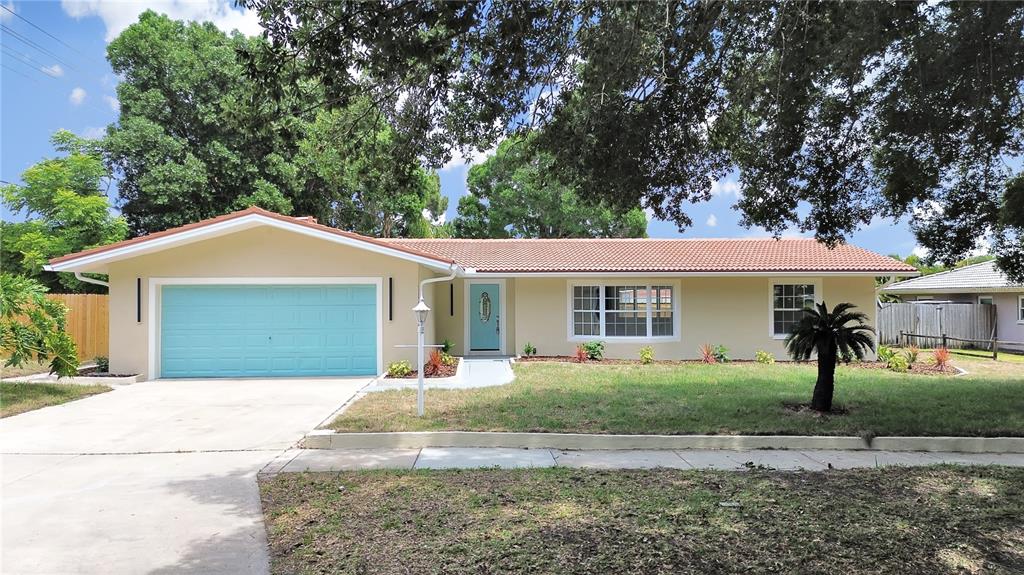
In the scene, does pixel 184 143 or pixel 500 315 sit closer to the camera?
pixel 500 315

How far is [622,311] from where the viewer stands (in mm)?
16438

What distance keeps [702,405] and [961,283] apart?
20492mm

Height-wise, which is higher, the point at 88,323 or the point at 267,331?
the point at 88,323

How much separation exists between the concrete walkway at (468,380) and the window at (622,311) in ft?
9.71

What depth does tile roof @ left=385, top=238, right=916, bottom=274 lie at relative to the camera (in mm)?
15766

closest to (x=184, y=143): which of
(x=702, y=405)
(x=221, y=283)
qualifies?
(x=221, y=283)

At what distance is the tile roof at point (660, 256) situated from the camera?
15766 mm

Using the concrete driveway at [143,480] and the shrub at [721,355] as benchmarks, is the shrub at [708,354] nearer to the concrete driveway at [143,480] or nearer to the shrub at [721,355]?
the shrub at [721,355]

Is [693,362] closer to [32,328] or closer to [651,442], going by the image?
[651,442]

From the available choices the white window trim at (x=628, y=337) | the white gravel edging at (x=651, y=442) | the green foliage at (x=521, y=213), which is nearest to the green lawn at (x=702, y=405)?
the white gravel edging at (x=651, y=442)

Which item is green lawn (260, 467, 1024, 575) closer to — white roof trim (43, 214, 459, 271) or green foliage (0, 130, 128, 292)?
white roof trim (43, 214, 459, 271)

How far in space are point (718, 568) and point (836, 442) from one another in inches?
168

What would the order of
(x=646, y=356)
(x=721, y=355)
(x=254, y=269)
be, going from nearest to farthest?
(x=254, y=269) < (x=646, y=356) < (x=721, y=355)

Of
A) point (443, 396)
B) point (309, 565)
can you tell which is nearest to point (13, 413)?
point (443, 396)
